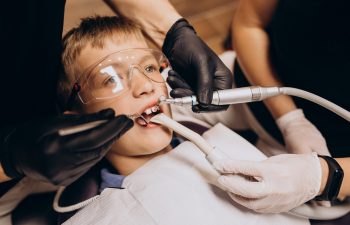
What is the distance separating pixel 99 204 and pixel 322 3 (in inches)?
37.8

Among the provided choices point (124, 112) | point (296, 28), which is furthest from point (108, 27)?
point (296, 28)

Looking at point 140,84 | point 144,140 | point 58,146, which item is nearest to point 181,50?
point 140,84

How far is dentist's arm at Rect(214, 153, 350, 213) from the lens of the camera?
89cm

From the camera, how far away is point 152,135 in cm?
106

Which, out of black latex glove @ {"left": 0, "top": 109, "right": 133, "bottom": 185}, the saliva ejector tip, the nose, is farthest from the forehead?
black latex glove @ {"left": 0, "top": 109, "right": 133, "bottom": 185}

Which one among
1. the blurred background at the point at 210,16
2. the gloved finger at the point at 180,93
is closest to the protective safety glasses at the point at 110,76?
the gloved finger at the point at 180,93

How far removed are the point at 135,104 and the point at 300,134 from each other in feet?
2.13

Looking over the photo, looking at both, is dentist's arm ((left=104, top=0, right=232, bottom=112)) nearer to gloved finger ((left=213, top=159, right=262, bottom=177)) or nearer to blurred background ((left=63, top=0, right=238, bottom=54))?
gloved finger ((left=213, top=159, right=262, bottom=177))

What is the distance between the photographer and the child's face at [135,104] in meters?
1.04

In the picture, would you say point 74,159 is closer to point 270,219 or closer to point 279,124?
point 270,219

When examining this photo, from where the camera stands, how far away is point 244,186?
0.88 metres

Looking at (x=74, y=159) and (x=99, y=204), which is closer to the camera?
(x=74, y=159)

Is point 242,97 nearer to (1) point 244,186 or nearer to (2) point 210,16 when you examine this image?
(1) point 244,186

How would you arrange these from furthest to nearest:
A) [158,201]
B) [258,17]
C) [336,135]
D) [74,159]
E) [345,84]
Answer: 1. [258,17]
2. [336,135]
3. [345,84]
4. [158,201]
5. [74,159]
